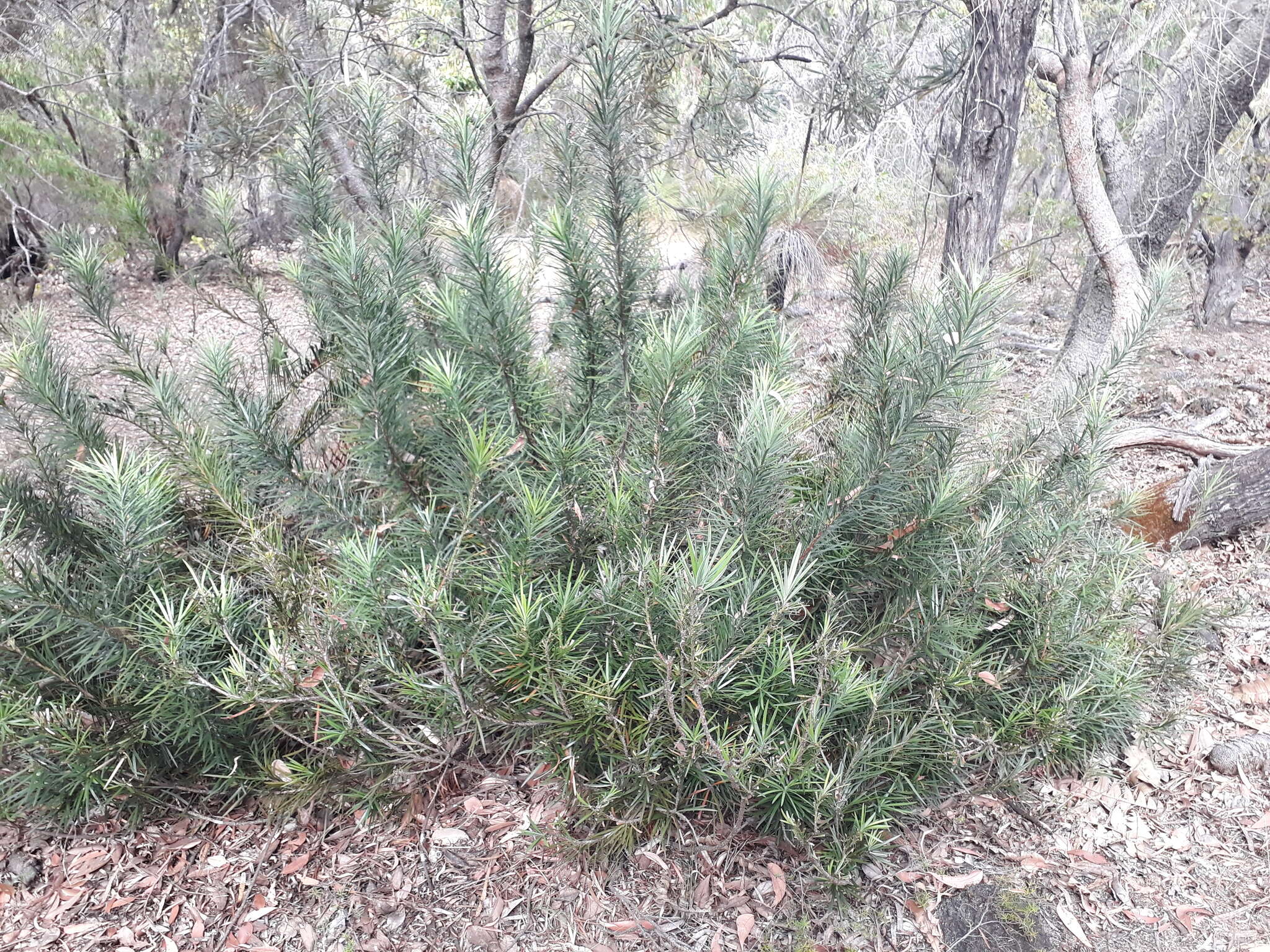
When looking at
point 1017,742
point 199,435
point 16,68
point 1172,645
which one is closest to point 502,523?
point 199,435

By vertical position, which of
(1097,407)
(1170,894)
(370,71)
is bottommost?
(1170,894)

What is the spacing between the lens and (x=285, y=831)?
263 cm

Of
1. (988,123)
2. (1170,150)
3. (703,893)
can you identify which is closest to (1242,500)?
(988,123)

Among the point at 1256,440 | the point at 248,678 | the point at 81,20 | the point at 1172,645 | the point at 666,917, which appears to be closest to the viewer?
the point at 248,678

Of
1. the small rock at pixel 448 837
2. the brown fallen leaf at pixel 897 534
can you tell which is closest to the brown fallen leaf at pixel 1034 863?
the brown fallen leaf at pixel 897 534

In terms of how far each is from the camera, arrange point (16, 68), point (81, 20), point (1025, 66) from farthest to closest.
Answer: point (81, 20) < point (16, 68) < point (1025, 66)

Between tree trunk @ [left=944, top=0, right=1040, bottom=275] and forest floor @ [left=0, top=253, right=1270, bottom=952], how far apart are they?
1.74 metres

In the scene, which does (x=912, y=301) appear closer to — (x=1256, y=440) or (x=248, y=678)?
(x=248, y=678)

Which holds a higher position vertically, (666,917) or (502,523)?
(502,523)

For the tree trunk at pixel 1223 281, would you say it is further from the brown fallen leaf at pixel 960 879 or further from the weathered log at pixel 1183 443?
the brown fallen leaf at pixel 960 879

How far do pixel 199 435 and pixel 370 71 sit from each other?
Result: 304 centimetres

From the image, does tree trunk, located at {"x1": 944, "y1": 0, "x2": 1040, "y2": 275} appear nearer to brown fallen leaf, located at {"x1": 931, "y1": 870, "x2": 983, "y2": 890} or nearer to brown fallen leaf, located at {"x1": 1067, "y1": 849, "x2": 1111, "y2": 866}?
brown fallen leaf, located at {"x1": 1067, "y1": 849, "x2": 1111, "y2": 866}

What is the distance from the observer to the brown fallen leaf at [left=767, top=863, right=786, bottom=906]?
241cm

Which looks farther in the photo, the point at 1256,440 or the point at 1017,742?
the point at 1256,440
